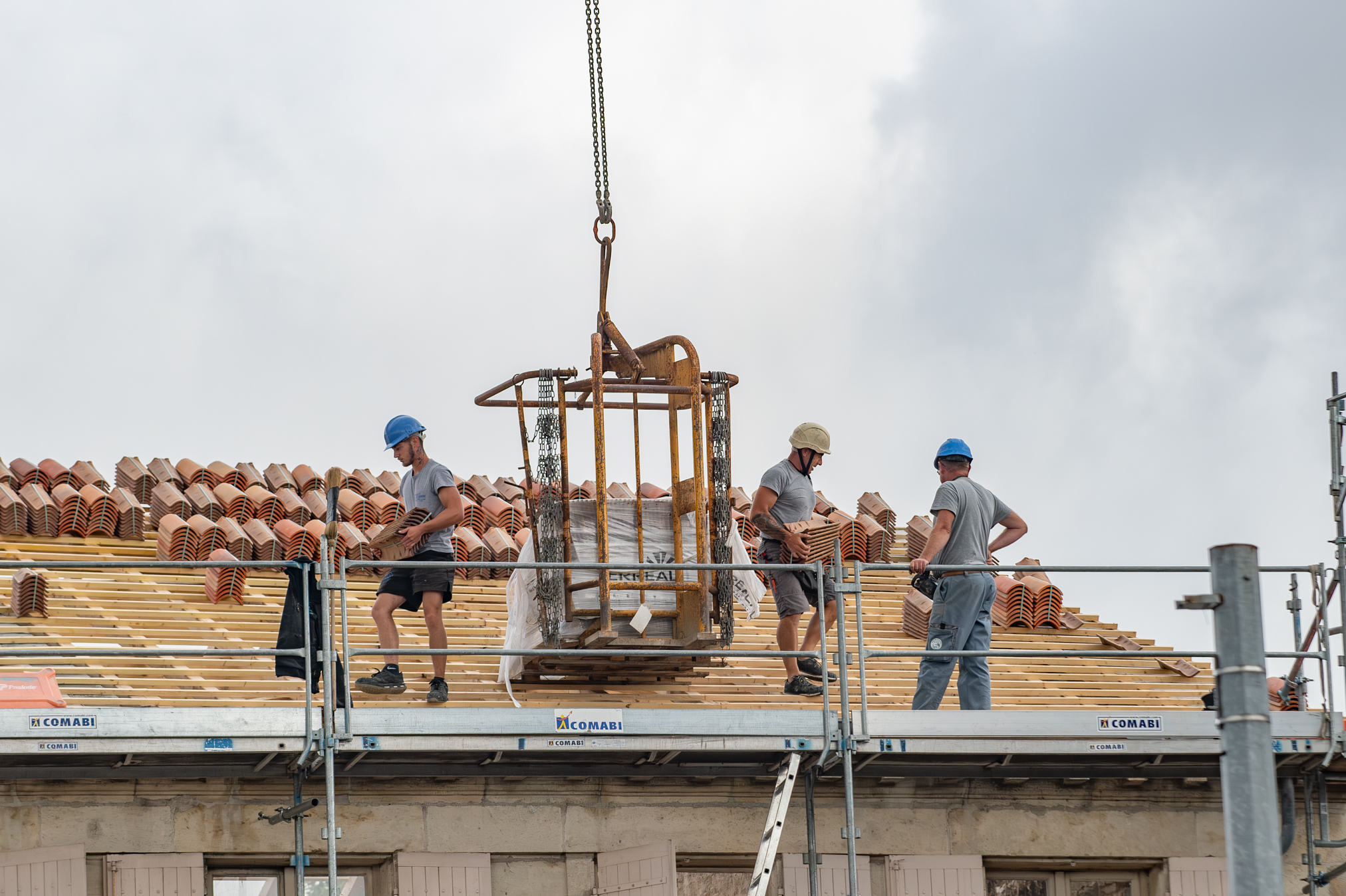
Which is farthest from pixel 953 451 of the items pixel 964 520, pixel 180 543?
pixel 180 543

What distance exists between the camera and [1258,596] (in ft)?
24.5

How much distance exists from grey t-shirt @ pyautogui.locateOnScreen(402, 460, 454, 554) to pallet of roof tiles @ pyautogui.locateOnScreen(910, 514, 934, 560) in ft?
20.1

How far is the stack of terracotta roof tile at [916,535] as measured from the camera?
722 inches

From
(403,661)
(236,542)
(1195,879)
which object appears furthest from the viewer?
(236,542)

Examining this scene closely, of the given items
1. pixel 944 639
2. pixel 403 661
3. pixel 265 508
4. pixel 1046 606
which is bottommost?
pixel 944 639

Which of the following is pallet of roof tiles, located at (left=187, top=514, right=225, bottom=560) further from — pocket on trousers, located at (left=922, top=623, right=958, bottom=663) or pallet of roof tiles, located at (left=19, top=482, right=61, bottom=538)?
pocket on trousers, located at (left=922, top=623, right=958, bottom=663)

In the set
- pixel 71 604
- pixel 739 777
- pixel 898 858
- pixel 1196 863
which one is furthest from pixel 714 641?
pixel 71 604

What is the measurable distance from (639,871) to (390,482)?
761 cm

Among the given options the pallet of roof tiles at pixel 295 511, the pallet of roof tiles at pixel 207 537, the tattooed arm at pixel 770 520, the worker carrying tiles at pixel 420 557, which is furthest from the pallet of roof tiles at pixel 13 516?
the tattooed arm at pixel 770 520

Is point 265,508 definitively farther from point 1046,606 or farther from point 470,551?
point 1046,606

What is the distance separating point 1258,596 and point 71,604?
9411mm

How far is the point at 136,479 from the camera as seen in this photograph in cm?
1816

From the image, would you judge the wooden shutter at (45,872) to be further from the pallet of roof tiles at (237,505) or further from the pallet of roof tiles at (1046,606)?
the pallet of roof tiles at (1046,606)

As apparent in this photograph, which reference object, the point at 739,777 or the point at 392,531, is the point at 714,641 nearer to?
the point at 739,777
